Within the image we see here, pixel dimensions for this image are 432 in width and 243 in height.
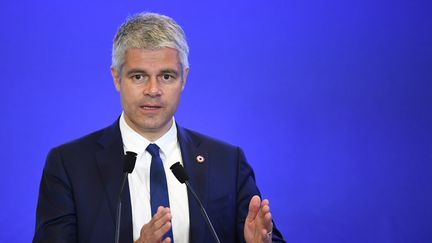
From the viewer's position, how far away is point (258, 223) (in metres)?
2.13

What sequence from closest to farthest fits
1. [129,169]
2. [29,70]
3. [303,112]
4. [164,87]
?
[129,169] → [164,87] → [29,70] → [303,112]

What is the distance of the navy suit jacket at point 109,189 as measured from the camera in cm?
222

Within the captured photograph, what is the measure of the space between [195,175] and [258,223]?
35cm

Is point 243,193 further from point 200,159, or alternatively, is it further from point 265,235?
point 265,235

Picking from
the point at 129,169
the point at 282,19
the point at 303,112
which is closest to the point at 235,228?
the point at 129,169

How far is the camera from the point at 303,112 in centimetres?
350

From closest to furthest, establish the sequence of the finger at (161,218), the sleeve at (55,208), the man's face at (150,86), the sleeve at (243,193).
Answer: the finger at (161,218), the sleeve at (55,208), the man's face at (150,86), the sleeve at (243,193)

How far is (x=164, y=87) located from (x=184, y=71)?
152 mm

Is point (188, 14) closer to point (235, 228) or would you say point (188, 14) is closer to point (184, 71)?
point (184, 71)

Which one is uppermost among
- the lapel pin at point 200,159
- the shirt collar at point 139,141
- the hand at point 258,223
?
the shirt collar at point 139,141

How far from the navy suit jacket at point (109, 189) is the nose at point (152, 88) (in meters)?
0.24

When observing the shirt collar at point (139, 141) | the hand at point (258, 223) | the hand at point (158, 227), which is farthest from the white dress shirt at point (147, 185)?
the hand at point (158, 227)

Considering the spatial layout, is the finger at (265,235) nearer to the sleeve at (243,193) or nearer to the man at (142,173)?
the man at (142,173)

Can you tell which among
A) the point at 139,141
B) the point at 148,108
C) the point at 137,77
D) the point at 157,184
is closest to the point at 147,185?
the point at 157,184
